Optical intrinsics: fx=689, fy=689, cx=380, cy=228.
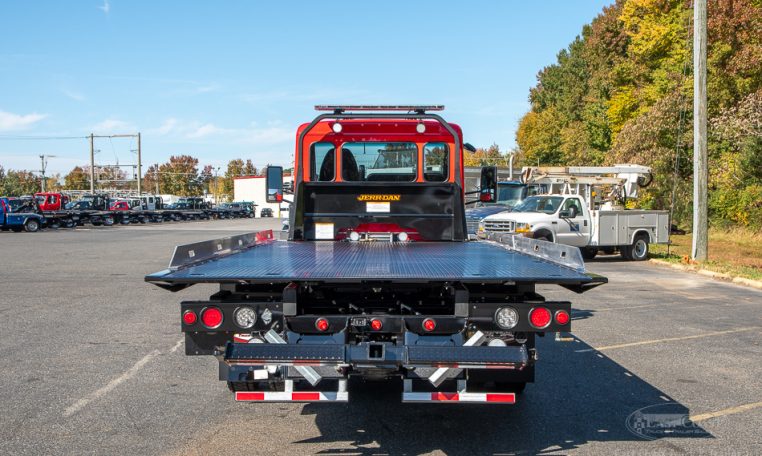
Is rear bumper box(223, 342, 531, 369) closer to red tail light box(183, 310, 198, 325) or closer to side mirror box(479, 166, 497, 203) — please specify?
red tail light box(183, 310, 198, 325)

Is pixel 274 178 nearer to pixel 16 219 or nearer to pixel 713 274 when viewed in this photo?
pixel 713 274

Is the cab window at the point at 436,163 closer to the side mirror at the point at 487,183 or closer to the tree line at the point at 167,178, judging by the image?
the side mirror at the point at 487,183

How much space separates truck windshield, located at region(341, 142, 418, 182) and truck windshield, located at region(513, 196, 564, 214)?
1177 centimetres

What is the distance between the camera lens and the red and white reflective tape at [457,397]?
436 cm

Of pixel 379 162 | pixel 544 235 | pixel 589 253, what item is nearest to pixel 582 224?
pixel 544 235

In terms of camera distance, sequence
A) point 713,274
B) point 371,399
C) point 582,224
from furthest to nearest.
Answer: point 582,224 → point 713,274 → point 371,399

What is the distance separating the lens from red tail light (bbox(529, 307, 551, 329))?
449 centimetres

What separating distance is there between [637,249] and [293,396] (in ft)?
59.6

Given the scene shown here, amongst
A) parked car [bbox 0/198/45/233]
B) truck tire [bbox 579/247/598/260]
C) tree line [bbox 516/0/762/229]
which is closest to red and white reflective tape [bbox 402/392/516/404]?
truck tire [bbox 579/247/598/260]

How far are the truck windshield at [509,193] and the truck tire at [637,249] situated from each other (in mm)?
5043

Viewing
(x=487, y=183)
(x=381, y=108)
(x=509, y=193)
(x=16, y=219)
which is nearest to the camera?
(x=381, y=108)

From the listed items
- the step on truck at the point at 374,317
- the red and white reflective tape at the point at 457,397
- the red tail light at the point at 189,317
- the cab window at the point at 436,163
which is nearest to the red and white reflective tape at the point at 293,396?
the step on truck at the point at 374,317

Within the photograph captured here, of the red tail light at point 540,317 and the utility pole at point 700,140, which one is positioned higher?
the utility pole at point 700,140

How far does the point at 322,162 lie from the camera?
8.70 metres
